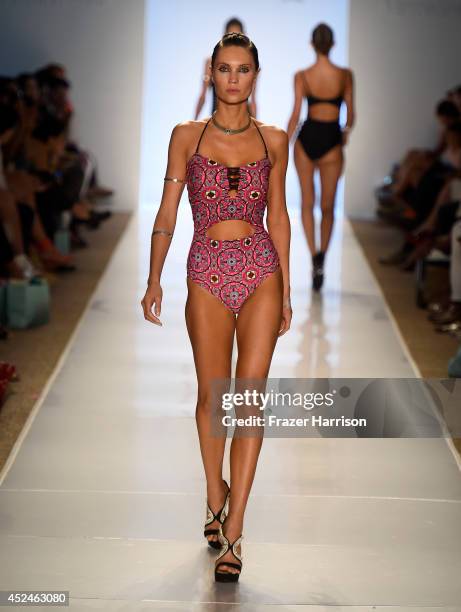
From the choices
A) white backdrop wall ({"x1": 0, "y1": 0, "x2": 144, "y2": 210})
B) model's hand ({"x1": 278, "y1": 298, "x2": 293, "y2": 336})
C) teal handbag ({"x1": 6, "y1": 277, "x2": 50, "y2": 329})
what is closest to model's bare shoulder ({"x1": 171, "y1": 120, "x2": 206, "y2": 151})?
model's hand ({"x1": 278, "y1": 298, "x2": 293, "y2": 336})

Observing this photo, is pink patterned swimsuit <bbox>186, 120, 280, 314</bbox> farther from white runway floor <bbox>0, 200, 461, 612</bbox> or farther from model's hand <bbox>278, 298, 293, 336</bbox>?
white runway floor <bbox>0, 200, 461, 612</bbox>

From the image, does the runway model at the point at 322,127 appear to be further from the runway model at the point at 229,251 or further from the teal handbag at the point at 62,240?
the runway model at the point at 229,251

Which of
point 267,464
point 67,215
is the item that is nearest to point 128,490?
point 267,464

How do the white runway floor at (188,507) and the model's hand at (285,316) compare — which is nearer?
the white runway floor at (188,507)

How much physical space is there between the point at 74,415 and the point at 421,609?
185 centimetres

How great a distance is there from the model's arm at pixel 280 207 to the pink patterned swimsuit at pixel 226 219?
4cm

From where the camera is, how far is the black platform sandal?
269 inches

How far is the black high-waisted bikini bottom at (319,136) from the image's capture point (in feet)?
22.0

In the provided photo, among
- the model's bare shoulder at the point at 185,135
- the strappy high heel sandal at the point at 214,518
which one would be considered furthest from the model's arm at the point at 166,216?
the strappy high heel sandal at the point at 214,518

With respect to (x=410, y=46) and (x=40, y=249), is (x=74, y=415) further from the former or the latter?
(x=410, y=46)

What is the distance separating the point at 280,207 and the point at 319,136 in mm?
3856
